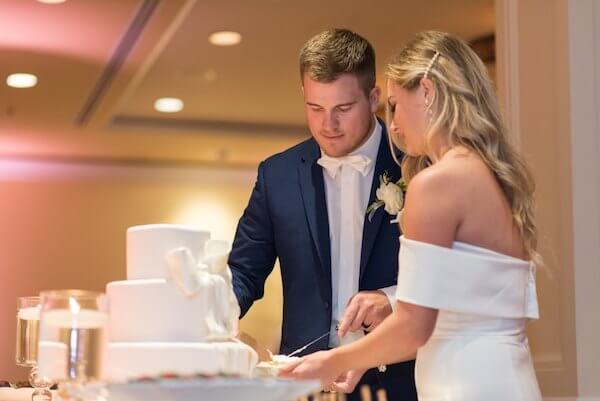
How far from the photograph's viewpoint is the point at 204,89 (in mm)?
10531

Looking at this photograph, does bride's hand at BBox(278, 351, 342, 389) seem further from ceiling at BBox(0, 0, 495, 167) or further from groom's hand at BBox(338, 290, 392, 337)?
ceiling at BBox(0, 0, 495, 167)

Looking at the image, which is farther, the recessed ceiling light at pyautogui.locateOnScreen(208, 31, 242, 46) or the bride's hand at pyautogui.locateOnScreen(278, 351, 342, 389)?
the recessed ceiling light at pyautogui.locateOnScreen(208, 31, 242, 46)

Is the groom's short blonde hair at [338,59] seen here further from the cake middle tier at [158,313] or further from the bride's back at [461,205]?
the cake middle tier at [158,313]

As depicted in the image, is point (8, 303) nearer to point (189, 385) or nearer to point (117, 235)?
point (117, 235)

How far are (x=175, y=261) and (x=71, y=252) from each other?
1176 cm

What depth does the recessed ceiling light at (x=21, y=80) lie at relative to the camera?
31.2 feet

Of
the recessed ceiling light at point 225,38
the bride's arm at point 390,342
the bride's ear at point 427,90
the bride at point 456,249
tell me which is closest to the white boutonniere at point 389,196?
the bride at point 456,249

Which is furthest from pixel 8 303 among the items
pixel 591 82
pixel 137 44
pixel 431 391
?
pixel 431 391

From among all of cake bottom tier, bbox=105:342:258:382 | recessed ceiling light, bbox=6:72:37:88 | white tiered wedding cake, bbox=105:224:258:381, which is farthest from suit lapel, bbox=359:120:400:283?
recessed ceiling light, bbox=6:72:37:88

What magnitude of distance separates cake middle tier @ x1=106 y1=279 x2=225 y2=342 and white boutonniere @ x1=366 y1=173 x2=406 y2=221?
1.27 m

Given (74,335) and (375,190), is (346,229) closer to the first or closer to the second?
(375,190)

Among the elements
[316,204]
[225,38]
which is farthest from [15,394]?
[225,38]

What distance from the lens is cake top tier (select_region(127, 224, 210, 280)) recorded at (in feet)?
7.50

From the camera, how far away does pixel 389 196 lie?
3.46m
